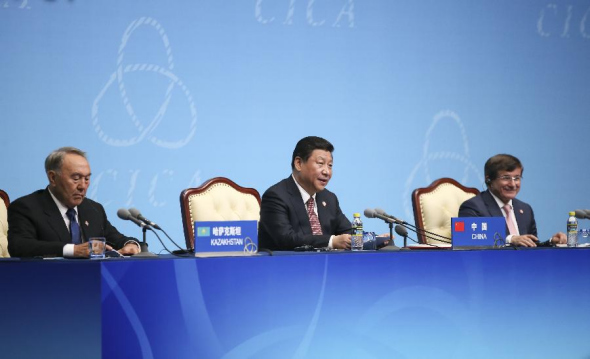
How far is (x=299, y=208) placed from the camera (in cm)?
418

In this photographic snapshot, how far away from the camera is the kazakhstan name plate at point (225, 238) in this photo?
291cm

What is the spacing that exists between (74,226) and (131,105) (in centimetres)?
144

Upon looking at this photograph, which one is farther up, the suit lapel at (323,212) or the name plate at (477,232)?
the suit lapel at (323,212)

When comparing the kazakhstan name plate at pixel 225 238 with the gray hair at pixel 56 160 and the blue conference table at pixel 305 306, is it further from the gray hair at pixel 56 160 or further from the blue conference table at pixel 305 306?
the gray hair at pixel 56 160

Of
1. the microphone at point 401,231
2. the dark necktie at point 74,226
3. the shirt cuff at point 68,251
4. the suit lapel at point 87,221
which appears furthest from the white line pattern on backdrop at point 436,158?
the shirt cuff at point 68,251

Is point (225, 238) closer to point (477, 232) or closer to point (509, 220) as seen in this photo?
point (477, 232)

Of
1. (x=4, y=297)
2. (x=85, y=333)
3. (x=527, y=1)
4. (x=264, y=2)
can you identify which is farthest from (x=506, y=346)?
(x=527, y=1)

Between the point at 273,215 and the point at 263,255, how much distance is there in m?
1.11

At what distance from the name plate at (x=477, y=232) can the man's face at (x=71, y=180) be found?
152cm

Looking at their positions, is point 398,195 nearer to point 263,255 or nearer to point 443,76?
point 443,76

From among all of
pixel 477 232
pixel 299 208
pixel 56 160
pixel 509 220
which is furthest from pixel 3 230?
pixel 509 220

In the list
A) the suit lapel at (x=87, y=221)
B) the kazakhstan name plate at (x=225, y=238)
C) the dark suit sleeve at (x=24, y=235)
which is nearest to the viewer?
the kazakhstan name plate at (x=225, y=238)

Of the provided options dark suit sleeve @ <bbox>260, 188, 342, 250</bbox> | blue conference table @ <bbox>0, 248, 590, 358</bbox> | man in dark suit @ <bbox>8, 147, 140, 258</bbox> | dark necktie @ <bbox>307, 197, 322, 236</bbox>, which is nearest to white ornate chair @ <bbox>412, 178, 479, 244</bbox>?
dark necktie @ <bbox>307, 197, 322, 236</bbox>

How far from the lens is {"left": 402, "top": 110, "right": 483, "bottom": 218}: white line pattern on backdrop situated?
576 centimetres
